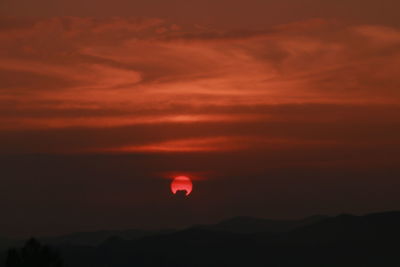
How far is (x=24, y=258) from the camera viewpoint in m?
72.7

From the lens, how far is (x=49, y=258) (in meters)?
72.1

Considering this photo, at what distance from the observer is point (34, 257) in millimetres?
72625

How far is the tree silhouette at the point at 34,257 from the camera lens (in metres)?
71.6

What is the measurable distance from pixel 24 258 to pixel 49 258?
8.04ft

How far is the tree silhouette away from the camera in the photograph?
71.6m
